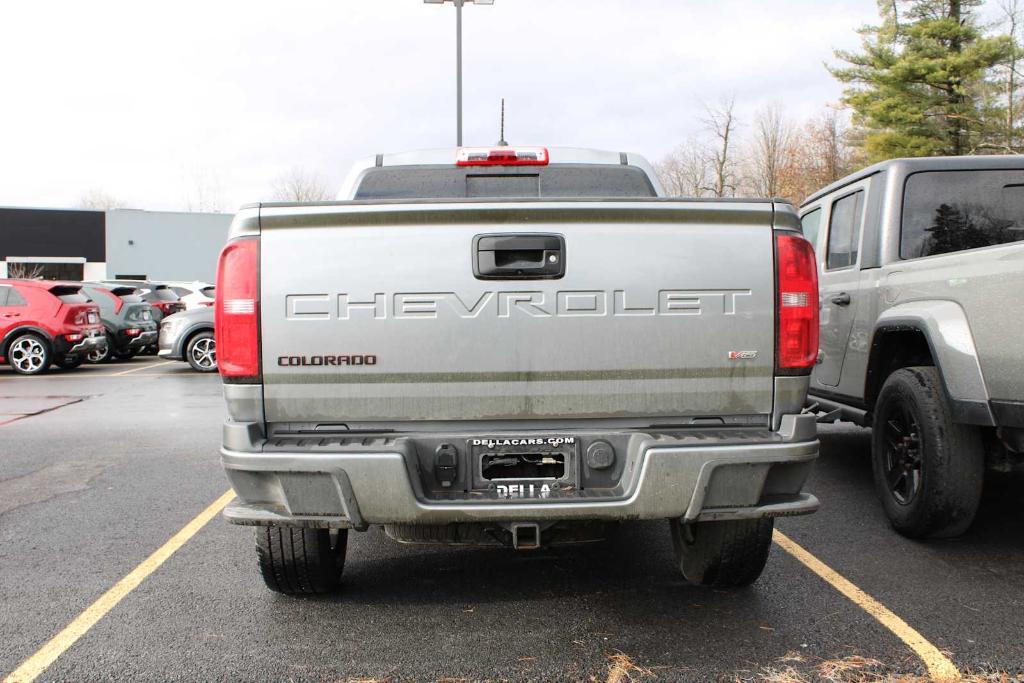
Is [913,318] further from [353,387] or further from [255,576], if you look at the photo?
[255,576]

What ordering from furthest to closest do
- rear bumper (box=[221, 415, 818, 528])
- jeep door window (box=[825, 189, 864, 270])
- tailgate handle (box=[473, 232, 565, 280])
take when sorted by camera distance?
jeep door window (box=[825, 189, 864, 270]), tailgate handle (box=[473, 232, 565, 280]), rear bumper (box=[221, 415, 818, 528])

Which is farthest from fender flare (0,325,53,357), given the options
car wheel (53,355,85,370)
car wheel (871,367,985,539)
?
car wheel (871,367,985,539)

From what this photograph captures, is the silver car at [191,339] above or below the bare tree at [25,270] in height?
below

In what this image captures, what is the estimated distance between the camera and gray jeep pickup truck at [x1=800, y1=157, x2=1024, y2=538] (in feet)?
12.6

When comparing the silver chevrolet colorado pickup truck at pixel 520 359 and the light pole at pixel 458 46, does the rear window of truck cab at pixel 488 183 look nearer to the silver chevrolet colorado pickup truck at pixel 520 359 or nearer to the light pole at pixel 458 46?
the silver chevrolet colorado pickup truck at pixel 520 359

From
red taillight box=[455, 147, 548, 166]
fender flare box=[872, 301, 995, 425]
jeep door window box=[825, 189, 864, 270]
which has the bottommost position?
fender flare box=[872, 301, 995, 425]

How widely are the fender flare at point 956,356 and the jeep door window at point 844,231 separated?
1.21 metres

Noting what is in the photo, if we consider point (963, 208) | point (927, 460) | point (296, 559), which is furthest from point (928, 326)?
point (296, 559)

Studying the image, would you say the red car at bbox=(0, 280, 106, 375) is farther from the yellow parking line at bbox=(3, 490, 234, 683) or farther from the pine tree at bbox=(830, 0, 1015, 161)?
the pine tree at bbox=(830, 0, 1015, 161)

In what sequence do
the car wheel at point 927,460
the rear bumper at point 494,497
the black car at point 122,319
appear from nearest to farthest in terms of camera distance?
the rear bumper at point 494,497 < the car wheel at point 927,460 < the black car at point 122,319

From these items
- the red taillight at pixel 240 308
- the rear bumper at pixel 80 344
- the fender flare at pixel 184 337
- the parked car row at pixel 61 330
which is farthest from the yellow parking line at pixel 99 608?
the rear bumper at pixel 80 344

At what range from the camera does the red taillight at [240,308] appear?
2.97 m

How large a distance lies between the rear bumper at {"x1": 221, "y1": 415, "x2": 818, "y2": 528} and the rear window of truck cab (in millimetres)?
1972

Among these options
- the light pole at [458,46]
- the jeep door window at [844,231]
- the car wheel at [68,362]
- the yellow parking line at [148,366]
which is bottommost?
the yellow parking line at [148,366]
